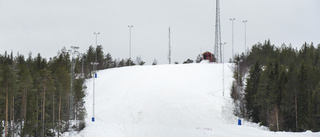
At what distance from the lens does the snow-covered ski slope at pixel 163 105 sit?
36.8 metres

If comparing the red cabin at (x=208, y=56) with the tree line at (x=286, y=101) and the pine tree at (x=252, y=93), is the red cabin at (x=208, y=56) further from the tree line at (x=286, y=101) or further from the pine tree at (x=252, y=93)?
the tree line at (x=286, y=101)

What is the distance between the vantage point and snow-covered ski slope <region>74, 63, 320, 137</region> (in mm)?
36750

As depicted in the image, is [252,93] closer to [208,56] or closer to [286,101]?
[286,101]

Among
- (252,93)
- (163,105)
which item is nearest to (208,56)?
(163,105)

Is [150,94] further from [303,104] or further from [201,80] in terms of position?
[303,104]

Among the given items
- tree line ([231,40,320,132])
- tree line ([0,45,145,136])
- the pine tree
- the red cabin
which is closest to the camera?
tree line ([0,45,145,136])

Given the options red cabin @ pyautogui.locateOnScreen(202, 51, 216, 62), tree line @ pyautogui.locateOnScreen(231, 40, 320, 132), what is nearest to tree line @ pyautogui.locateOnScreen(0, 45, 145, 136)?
tree line @ pyautogui.locateOnScreen(231, 40, 320, 132)

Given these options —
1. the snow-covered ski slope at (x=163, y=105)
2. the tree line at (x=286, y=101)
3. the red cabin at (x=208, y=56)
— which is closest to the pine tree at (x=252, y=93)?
the tree line at (x=286, y=101)

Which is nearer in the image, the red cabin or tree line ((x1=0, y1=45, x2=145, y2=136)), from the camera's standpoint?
tree line ((x1=0, y1=45, x2=145, y2=136))

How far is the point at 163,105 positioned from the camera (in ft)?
181

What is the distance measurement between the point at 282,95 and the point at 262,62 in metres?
36.7

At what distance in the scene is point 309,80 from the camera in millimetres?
40625

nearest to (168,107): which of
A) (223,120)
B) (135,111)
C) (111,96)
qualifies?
(135,111)

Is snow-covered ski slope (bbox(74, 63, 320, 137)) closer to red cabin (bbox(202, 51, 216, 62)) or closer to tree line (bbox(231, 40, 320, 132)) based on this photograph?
tree line (bbox(231, 40, 320, 132))
